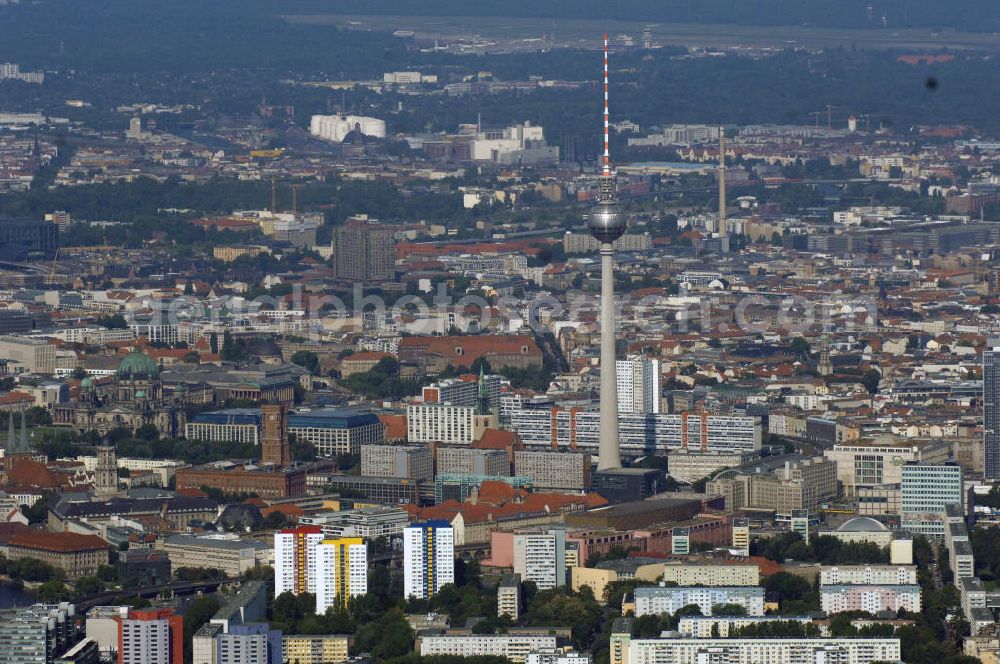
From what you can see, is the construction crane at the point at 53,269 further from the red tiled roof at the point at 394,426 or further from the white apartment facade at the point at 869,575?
the white apartment facade at the point at 869,575

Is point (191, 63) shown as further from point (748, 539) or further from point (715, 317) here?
point (748, 539)

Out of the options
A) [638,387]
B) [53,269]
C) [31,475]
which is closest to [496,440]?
[638,387]

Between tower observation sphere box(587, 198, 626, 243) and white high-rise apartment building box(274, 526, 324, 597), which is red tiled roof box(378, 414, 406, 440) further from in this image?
white high-rise apartment building box(274, 526, 324, 597)

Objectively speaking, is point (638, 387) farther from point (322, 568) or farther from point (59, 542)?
point (322, 568)

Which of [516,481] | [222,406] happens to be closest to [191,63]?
[222,406]


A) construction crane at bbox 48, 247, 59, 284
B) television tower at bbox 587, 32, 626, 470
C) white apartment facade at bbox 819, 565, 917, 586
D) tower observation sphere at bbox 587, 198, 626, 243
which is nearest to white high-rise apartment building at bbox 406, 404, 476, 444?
television tower at bbox 587, 32, 626, 470

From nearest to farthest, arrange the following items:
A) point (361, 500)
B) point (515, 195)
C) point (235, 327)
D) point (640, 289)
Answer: point (361, 500) → point (235, 327) → point (640, 289) → point (515, 195)
